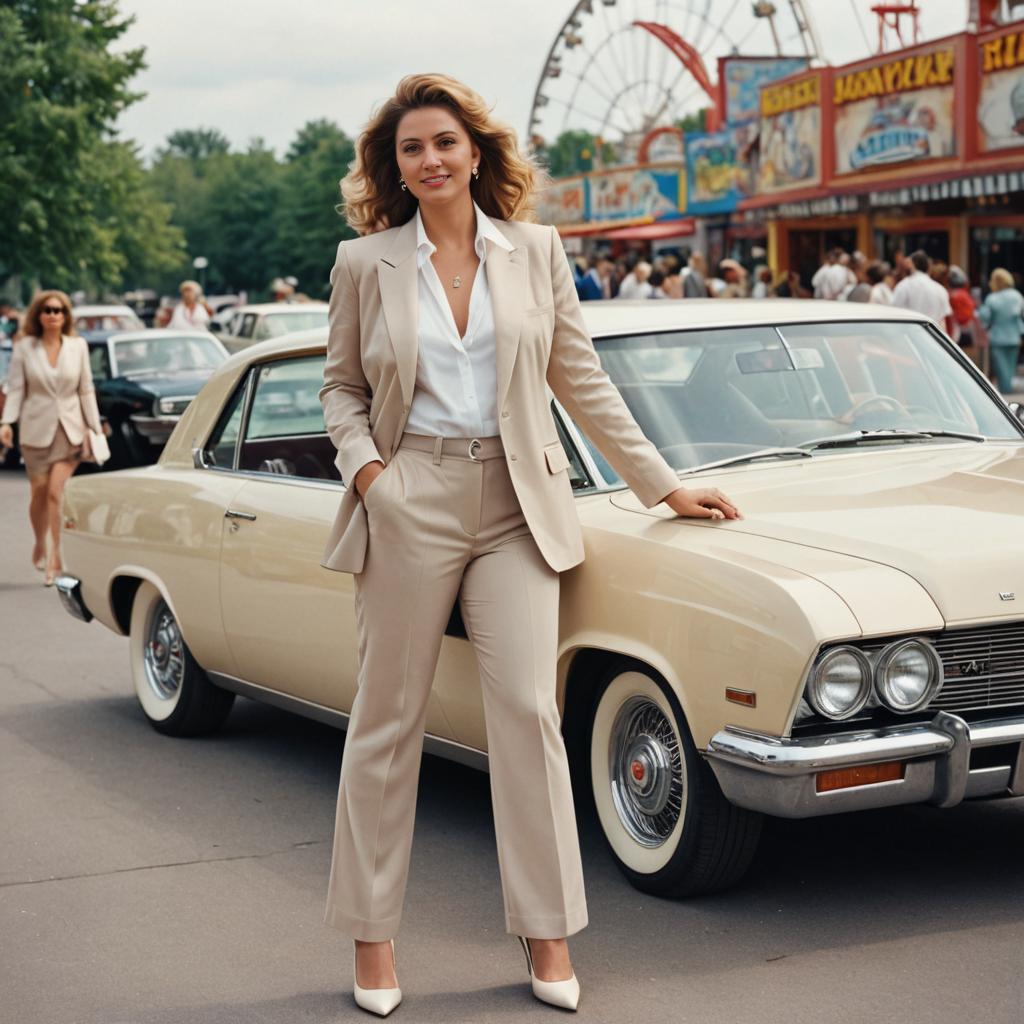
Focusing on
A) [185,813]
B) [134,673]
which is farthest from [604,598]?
[134,673]


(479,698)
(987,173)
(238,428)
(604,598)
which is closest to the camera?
(604,598)

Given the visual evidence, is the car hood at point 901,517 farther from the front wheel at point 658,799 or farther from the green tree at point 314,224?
the green tree at point 314,224

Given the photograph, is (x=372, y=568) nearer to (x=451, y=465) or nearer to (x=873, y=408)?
(x=451, y=465)

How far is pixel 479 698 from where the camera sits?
15.9ft

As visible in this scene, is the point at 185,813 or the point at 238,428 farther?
the point at 238,428

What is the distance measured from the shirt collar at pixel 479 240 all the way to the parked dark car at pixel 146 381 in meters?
13.2

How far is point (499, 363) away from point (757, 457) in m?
1.45

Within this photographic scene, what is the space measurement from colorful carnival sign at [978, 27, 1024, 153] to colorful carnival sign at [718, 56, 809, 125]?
36.8ft

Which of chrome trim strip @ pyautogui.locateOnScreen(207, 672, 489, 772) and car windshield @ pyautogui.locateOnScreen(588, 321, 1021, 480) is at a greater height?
car windshield @ pyautogui.locateOnScreen(588, 321, 1021, 480)

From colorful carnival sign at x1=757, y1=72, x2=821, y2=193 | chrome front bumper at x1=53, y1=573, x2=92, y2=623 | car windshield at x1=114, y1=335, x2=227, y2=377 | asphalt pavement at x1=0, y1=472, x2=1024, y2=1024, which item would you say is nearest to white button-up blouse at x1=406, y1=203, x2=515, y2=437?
asphalt pavement at x1=0, y1=472, x2=1024, y2=1024

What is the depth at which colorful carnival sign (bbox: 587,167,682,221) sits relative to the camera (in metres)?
43.7

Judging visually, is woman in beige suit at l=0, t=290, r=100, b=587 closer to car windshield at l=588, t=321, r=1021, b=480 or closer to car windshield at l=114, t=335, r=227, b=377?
car windshield at l=588, t=321, r=1021, b=480

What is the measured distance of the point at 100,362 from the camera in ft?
62.7

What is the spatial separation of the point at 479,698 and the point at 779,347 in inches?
59.5
